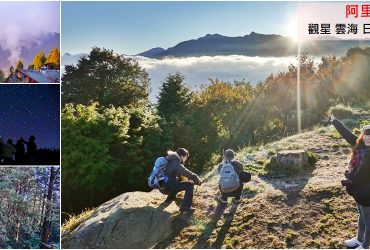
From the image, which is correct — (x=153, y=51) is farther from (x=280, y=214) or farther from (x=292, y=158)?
(x=280, y=214)

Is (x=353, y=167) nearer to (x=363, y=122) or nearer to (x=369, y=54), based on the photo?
(x=363, y=122)

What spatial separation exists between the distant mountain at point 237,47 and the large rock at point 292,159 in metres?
2.26

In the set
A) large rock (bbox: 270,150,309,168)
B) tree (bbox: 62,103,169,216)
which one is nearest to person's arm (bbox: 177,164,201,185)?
tree (bbox: 62,103,169,216)

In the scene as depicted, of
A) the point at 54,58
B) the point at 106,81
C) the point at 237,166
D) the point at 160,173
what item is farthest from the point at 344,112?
the point at 54,58

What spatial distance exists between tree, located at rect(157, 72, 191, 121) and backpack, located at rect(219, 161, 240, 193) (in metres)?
2.79

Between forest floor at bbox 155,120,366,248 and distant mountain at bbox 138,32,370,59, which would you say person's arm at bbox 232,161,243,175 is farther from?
distant mountain at bbox 138,32,370,59

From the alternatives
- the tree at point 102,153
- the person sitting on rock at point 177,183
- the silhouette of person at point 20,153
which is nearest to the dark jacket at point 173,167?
the person sitting on rock at point 177,183

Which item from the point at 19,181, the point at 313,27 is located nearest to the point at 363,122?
the point at 313,27

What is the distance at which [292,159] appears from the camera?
1165 centimetres

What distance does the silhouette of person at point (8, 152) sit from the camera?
462 inches

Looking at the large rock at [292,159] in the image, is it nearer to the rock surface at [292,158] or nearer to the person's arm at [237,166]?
the rock surface at [292,158]

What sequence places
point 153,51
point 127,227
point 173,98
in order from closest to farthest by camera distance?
point 127,227, point 153,51, point 173,98

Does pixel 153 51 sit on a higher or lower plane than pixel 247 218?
higher

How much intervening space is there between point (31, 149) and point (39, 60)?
195cm
